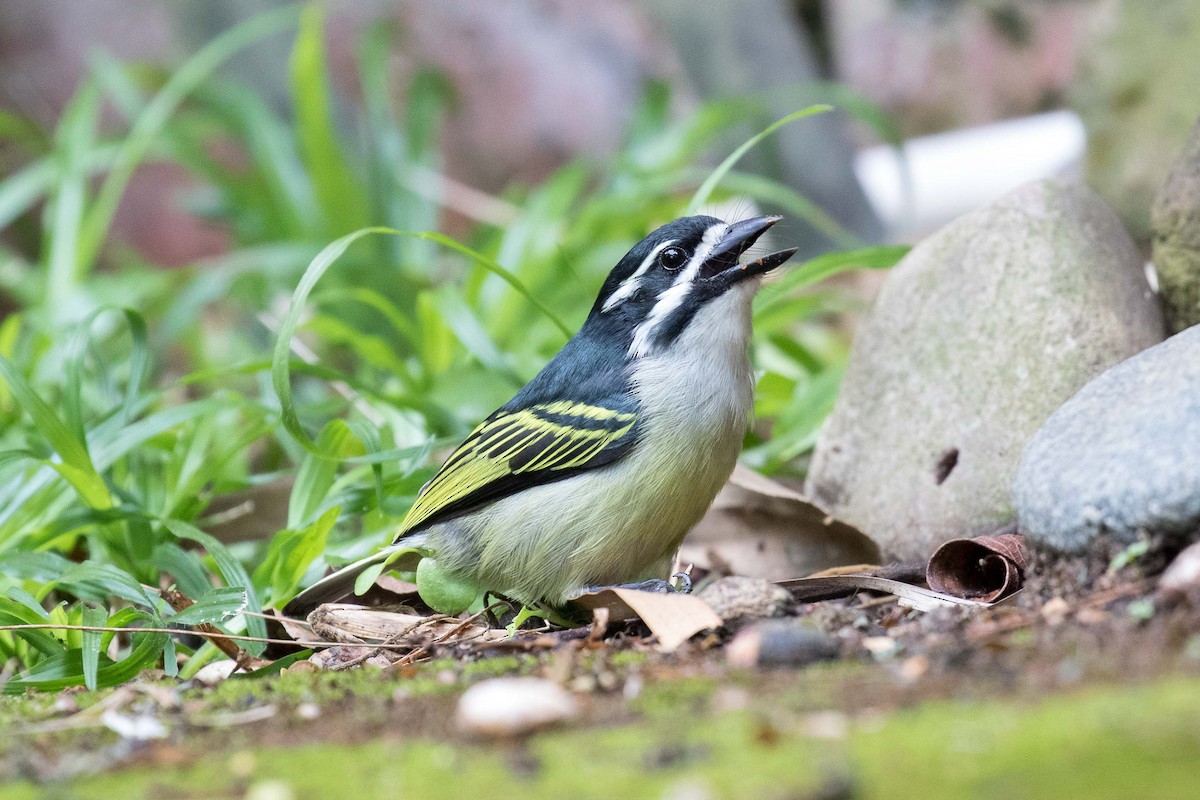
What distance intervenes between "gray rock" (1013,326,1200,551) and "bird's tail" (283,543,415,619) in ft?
6.51

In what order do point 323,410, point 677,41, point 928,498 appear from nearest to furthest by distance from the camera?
point 928,498
point 323,410
point 677,41

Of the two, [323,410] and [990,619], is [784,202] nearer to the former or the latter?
[323,410]

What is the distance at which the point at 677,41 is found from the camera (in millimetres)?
7691

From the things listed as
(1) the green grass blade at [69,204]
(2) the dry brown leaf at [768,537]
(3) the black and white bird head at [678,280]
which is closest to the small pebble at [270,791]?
(3) the black and white bird head at [678,280]

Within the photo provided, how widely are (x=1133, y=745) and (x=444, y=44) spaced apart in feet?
35.0

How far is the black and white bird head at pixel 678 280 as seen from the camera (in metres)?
3.74

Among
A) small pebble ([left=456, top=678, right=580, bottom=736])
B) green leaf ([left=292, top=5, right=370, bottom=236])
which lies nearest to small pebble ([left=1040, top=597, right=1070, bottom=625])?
small pebble ([left=456, top=678, right=580, bottom=736])

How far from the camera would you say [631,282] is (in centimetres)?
388

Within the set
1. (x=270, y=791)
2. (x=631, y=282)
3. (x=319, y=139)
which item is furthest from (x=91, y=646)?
(x=319, y=139)

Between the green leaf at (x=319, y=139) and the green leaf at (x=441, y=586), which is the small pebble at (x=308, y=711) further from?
the green leaf at (x=319, y=139)

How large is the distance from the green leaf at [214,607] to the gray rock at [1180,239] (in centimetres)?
301

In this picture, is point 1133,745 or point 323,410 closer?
point 1133,745

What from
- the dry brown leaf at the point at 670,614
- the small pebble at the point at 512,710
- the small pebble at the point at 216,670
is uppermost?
the small pebble at the point at 512,710

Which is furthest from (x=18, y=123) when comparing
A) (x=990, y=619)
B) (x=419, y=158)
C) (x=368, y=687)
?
(x=990, y=619)
